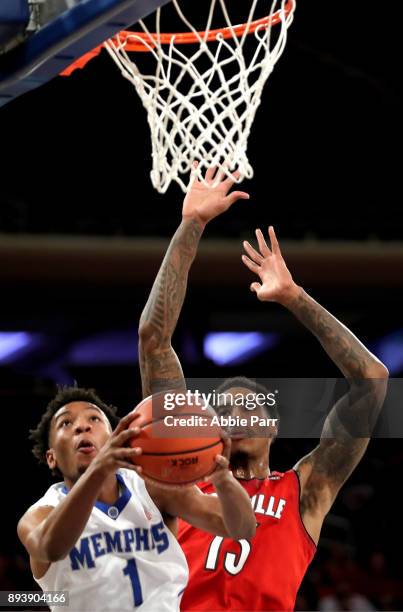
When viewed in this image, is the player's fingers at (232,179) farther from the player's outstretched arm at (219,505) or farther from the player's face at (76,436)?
the player's outstretched arm at (219,505)

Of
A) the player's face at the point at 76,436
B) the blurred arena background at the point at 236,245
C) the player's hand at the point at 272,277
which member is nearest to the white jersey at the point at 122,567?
the player's face at the point at 76,436

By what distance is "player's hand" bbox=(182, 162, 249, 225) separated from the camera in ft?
11.0

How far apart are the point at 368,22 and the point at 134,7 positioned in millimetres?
8061

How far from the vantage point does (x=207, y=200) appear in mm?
3375

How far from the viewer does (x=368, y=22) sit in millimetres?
10125

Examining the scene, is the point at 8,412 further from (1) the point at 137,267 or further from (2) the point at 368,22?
(2) the point at 368,22

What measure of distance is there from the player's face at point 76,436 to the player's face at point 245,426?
53cm

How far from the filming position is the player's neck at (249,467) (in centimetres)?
330

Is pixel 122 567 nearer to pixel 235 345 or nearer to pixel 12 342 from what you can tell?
pixel 12 342

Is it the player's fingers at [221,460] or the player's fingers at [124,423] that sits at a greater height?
the player's fingers at [124,423]

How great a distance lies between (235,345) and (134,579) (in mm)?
6698

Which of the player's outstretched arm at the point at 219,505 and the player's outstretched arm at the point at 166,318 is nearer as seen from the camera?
the player's outstretched arm at the point at 219,505

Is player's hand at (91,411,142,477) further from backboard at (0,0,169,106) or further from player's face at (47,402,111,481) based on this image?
backboard at (0,0,169,106)

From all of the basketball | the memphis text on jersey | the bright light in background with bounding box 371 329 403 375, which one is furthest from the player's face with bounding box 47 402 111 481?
the bright light in background with bounding box 371 329 403 375
